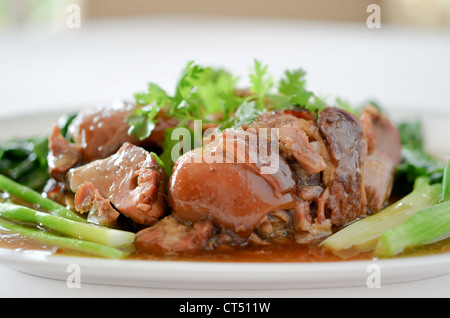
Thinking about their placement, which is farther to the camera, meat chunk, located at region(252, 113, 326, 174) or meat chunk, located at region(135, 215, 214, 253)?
meat chunk, located at region(252, 113, 326, 174)

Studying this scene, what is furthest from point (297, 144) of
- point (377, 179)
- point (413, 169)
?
point (413, 169)

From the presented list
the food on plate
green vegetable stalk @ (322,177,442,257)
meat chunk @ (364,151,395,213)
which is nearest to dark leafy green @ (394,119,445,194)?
the food on plate

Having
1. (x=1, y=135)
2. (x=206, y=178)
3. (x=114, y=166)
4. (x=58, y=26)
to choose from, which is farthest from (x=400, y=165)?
(x=58, y=26)

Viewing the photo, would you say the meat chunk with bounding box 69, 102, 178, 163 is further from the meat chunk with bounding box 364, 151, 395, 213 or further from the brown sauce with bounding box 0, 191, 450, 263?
the meat chunk with bounding box 364, 151, 395, 213

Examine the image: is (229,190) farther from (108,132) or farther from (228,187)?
(108,132)

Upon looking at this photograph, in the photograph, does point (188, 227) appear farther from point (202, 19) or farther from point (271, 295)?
point (202, 19)

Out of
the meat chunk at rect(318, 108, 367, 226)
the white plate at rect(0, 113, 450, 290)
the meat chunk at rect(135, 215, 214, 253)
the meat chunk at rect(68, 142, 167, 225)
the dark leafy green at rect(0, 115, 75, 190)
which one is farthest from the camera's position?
the dark leafy green at rect(0, 115, 75, 190)

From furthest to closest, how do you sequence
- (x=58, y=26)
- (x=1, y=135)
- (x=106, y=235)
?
1. (x=58, y=26)
2. (x=1, y=135)
3. (x=106, y=235)
